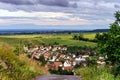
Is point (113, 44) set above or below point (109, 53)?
above

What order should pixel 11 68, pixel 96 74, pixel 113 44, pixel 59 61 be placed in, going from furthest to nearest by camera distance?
pixel 59 61, pixel 113 44, pixel 96 74, pixel 11 68

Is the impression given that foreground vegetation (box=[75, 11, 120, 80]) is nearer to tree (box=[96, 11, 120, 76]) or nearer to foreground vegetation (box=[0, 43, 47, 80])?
tree (box=[96, 11, 120, 76])

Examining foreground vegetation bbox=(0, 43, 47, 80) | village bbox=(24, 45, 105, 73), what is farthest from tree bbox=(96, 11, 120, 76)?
foreground vegetation bbox=(0, 43, 47, 80)

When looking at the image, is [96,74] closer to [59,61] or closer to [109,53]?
[109,53]

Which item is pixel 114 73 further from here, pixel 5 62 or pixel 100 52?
pixel 5 62

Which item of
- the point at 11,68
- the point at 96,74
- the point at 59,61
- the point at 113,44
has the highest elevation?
the point at 113,44

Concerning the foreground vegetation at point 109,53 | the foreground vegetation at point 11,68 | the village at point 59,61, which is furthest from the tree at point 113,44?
the foreground vegetation at point 11,68

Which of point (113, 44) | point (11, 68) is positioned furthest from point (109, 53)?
point (11, 68)

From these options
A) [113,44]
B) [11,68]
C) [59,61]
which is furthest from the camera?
[59,61]

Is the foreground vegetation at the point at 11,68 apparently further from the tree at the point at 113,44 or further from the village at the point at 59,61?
the village at the point at 59,61
